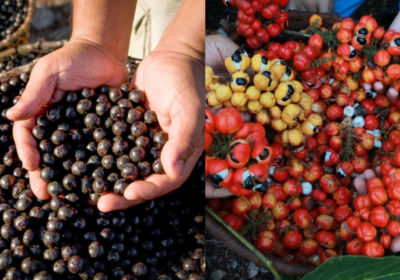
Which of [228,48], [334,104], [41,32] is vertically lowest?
[41,32]

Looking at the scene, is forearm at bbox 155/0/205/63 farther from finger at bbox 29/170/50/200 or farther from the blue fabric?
the blue fabric

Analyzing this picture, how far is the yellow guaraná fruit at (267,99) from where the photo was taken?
60.4 inches

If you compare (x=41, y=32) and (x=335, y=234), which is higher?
(x=335, y=234)

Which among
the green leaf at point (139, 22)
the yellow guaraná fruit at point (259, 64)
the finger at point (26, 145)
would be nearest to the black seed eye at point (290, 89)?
the yellow guaraná fruit at point (259, 64)

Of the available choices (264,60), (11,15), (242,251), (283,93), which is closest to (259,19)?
(264,60)

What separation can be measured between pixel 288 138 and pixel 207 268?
1.92 feet

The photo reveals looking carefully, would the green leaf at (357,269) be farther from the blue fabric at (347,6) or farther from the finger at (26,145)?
the blue fabric at (347,6)

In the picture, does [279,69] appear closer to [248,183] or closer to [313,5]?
[248,183]

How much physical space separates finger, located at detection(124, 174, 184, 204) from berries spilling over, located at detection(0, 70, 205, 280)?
110mm

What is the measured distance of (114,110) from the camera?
65.7 inches

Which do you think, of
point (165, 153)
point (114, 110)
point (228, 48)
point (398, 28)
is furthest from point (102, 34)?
point (398, 28)

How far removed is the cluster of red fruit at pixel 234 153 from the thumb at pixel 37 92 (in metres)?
0.69

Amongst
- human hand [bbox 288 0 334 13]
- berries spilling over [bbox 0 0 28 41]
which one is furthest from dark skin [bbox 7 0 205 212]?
berries spilling over [bbox 0 0 28 41]

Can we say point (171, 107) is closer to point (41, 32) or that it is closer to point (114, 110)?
point (114, 110)
